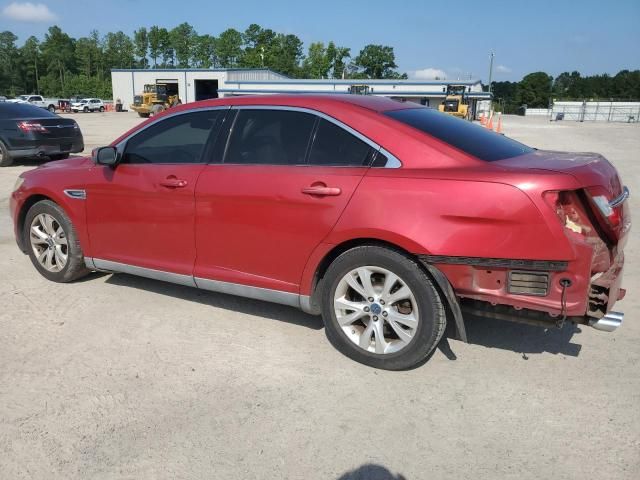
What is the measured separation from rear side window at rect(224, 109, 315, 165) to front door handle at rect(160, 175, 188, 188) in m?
0.37

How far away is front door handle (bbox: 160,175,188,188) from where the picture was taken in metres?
4.09

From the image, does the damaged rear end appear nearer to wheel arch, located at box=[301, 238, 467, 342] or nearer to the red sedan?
the red sedan

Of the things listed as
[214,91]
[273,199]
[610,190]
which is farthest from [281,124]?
[214,91]

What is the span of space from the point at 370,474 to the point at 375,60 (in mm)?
130600

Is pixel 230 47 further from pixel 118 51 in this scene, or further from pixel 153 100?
pixel 153 100

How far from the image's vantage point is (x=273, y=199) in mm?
3695

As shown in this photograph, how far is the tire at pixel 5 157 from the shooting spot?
12617 mm

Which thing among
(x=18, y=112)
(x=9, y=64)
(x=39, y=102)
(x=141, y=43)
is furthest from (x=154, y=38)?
(x=18, y=112)

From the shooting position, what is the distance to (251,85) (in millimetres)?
57281

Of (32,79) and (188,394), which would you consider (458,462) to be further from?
(32,79)

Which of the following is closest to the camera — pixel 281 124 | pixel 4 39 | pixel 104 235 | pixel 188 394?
pixel 188 394

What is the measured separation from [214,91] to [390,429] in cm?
6827

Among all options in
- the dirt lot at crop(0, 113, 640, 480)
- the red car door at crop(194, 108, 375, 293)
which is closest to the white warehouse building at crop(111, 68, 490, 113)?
the red car door at crop(194, 108, 375, 293)

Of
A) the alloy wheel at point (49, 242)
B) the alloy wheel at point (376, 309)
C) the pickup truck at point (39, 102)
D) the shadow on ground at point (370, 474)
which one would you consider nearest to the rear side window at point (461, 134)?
the alloy wheel at point (376, 309)
